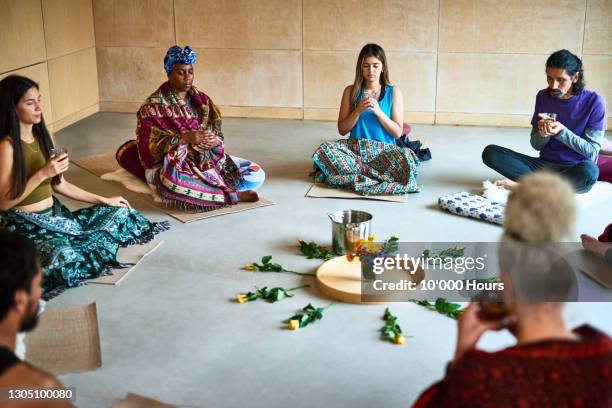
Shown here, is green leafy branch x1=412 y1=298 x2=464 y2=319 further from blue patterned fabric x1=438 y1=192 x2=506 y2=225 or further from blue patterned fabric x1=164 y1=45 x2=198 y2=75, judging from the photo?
blue patterned fabric x1=164 y1=45 x2=198 y2=75

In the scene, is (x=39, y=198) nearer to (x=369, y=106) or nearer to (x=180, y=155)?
(x=180, y=155)

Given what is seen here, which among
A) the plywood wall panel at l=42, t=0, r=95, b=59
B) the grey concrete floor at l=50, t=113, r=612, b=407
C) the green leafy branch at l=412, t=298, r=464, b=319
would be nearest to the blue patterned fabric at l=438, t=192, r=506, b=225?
the grey concrete floor at l=50, t=113, r=612, b=407

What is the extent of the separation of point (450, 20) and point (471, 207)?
325 centimetres

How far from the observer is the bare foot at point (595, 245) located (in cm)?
430

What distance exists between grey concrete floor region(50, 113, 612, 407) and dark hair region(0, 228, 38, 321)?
4.16 ft

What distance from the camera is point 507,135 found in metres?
7.57

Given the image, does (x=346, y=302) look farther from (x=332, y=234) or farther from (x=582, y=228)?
(x=582, y=228)

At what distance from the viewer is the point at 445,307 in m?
3.84

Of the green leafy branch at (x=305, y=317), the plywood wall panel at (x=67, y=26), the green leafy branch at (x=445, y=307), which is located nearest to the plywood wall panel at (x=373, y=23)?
the plywood wall panel at (x=67, y=26)

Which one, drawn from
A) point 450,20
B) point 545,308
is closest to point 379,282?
point 545,308

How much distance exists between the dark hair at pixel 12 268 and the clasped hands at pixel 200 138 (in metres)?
3.37

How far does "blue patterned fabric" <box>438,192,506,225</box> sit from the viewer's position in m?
5.09

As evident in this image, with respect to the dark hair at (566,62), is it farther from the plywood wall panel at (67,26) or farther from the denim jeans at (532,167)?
the plywood wall panel at (67,26)

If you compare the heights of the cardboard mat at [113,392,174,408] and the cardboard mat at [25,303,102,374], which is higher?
the cardboard mat at [25,303,102,374]
